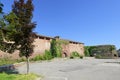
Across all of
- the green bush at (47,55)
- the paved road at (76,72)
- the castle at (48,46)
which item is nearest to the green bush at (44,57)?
the green bush at (47,55)

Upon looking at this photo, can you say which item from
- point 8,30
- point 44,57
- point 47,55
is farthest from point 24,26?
point 47,55

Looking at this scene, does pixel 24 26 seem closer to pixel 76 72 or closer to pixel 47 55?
pixel 76 72

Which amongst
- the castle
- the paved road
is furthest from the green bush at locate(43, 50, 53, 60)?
the paved road

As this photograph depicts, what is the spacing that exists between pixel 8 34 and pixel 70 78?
261 inches

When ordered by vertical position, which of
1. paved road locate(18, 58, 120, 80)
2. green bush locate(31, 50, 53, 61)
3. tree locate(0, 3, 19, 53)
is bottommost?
paved road locate(18, 58, 120, 80)

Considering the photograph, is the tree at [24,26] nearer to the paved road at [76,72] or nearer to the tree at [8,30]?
the tree at [8,30]

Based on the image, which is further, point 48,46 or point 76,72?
point 48,46

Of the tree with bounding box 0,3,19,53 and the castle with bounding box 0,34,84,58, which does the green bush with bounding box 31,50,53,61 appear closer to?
the castle with bounding box 0,34,84,58

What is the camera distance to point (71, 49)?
1984 inches

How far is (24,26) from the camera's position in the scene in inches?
740

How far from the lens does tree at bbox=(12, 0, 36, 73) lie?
742 inches

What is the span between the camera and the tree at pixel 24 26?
18859 millimetres

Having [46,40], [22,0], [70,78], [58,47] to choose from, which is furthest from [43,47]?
[70,78]

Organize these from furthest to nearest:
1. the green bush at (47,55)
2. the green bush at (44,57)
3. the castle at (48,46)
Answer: the castle at (48,46) < the green bush at (47,55) < the green bush at (44,57)
